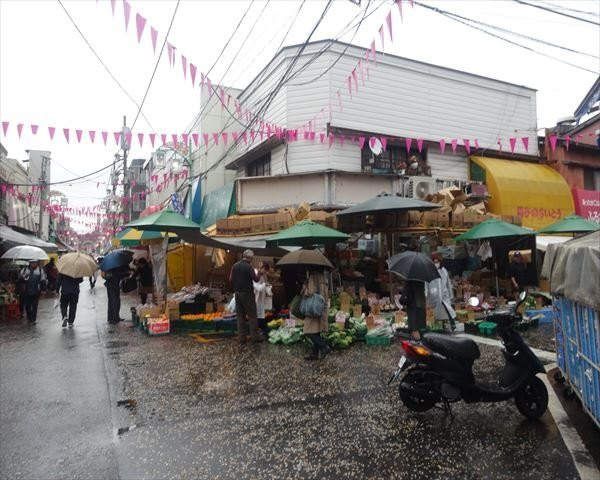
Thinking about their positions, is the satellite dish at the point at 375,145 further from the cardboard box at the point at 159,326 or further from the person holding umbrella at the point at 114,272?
the cardboard box at the point at 159,326

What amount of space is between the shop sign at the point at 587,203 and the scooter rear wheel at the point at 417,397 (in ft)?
54.7

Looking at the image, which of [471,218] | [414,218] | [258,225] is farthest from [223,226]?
[471,218]

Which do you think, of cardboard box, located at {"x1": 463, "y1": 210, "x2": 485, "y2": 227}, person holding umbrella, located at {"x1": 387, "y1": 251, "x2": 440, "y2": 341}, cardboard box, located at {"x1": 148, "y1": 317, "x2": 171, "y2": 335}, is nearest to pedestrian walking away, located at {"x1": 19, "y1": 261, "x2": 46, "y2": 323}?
cardboard box, located at {"x1": 148, "y1": 317, "x2": 171, "y2": 335}

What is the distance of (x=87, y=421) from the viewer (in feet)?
16.2

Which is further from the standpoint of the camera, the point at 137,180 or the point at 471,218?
the point at 137,180

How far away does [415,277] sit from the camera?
23.1ft

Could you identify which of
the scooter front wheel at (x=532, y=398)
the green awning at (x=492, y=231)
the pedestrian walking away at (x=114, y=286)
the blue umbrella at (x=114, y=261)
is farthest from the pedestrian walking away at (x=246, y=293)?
the green awning at (x=492, y=231)

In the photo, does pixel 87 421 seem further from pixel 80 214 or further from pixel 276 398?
pixel 80 214

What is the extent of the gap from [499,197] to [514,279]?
4.50 meters

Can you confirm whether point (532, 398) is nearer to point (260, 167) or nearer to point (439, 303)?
point (439, 303)

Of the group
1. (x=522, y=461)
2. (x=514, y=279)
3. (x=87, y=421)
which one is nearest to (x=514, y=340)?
(x=522, y=461)

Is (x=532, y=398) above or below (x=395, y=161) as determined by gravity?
below

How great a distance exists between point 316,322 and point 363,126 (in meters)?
9.75

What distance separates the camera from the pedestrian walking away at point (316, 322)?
24.8 ft
